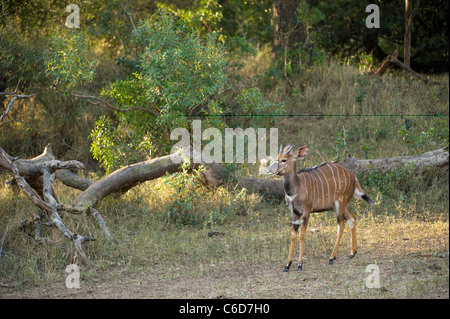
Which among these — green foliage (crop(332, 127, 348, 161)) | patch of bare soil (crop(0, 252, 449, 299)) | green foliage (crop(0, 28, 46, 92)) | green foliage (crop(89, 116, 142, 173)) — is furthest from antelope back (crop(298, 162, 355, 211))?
green foliage (crop(0, 28, 46, 92))

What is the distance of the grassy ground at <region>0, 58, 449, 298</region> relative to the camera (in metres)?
5.38

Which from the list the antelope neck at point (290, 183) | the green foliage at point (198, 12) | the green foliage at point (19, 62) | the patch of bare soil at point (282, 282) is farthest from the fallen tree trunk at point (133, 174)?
the green foliage at point (198, 12)

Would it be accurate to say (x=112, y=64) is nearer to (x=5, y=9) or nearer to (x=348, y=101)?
(x=5, y=9)

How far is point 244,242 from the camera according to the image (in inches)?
265

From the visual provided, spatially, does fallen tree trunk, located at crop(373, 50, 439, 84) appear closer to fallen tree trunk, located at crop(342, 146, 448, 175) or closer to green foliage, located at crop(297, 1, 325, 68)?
green foliage, located at crop(297, 1, 325, 68)

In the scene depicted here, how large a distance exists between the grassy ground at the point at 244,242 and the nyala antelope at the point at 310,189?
1.50 ft

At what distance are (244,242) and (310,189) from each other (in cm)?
150

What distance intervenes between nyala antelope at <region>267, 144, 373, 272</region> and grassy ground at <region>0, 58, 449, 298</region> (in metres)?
0.46

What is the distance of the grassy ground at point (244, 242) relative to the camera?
5.38 metres

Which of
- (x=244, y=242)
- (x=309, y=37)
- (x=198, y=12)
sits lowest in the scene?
(x=244, y=242)

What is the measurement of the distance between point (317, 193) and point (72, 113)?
266 inches

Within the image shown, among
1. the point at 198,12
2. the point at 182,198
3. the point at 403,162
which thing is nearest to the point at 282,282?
the point at 182,198

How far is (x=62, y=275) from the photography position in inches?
232

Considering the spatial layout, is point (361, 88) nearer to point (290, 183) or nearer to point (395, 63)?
point (395, 63)
